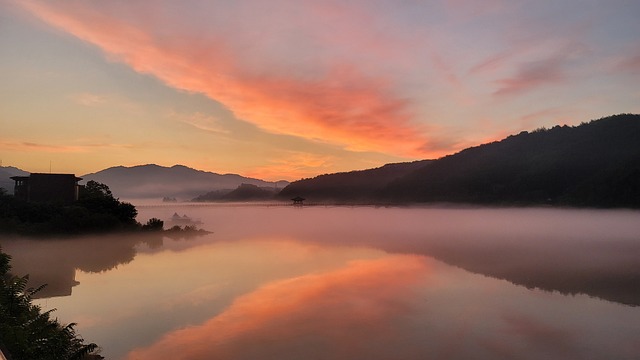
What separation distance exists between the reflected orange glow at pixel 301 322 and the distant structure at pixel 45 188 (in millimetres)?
55649

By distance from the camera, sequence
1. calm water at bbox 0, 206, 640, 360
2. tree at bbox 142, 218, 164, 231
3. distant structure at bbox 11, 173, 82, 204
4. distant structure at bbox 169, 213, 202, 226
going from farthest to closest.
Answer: distant structure at bbox 169, 213, 202, 226
tree at bbox 142, 218, 164, 231
distant structure at bbox 11, 173, 82, 204
calm water at bbox 0, 206, 640, 360

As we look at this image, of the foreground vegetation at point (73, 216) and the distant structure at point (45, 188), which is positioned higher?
the distant structure at point (45, 188)

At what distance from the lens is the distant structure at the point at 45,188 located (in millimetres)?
75062

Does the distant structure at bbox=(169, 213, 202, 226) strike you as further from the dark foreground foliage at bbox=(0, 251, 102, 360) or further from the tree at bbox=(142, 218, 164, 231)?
the dark foreground foliage at bbox=(0, 251, 102, 360)

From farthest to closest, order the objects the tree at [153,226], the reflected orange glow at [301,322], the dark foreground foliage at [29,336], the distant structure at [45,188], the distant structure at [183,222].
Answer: the distant structure at [183,222] < the tree at [153,226] < the distant structure at [45,188] < the reflected orange glow at [301,322] < the dark foreground foliage at [29,336]

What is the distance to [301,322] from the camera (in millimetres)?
27250

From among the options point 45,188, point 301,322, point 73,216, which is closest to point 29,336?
point 301,322

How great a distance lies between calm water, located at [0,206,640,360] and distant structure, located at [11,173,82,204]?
11.7m

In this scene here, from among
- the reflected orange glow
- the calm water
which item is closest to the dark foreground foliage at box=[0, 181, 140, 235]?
the calm water

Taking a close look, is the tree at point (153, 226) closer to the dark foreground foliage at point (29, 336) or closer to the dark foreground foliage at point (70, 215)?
the dark foreground foliage at point (70, 215)

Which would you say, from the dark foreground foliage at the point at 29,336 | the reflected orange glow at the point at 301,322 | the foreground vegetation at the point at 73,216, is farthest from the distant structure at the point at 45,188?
the dark foreground foliage at the point at 29,336

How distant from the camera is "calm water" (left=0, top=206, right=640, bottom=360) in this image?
74.5ft

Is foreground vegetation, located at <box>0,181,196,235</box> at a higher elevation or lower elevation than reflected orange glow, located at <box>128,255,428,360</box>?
higher

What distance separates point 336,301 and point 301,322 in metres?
6.61
